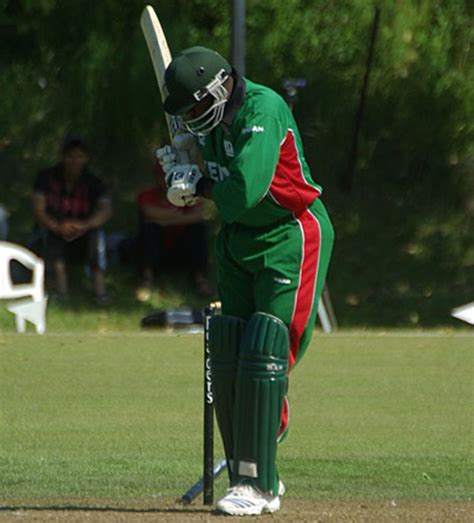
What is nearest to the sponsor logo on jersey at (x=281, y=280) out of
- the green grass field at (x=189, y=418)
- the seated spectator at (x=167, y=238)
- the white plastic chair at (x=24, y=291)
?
the green grass field at (x=189, y=418)

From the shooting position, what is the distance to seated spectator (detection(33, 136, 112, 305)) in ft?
49.3

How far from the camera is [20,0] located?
20.2m

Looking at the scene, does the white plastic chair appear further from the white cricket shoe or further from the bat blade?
the white cricket shoe

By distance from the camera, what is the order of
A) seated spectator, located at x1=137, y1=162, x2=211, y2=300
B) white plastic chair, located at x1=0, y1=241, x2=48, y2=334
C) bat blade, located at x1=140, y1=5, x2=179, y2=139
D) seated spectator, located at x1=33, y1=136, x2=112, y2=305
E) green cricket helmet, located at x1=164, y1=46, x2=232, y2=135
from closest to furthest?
green cricket helmet, located at x1=164, y1=46, x2=232, y2=135, bat blade, located at x1=140, y1=5, x2=179, y2=139, white plastic chair, located at x1=0, y1=241, x2=48, y2=334, seated spectator, located at x1=33, y1=136, x2=112, y2=305, seated spectator, located at x1=137, y1=162, x2=211, y2=300

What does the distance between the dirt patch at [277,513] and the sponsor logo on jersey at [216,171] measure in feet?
4.17

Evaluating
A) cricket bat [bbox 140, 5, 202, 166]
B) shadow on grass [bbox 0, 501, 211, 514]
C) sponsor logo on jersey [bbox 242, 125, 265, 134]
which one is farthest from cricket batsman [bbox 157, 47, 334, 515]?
shadow on grass [bbox 0, 501, 211, 514]

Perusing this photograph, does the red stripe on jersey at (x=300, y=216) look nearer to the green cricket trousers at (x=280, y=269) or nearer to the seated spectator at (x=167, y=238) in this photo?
the green cricket trousers at (x=280, y=269)

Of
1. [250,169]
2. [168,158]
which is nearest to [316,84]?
[168,158]

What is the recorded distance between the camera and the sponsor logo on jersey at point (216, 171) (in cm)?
616

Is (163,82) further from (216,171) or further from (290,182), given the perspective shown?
(290,182)

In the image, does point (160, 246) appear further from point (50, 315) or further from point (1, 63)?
point (1, 63)

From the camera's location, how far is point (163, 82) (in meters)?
6.41

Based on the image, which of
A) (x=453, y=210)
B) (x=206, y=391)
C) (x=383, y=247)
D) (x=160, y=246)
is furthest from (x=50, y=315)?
(x=206, y=391)

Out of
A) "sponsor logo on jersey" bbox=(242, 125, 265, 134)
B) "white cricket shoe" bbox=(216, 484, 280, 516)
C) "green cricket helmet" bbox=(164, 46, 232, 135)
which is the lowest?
"white cricket shoe" bbox=(216, 484, 280, 516)
